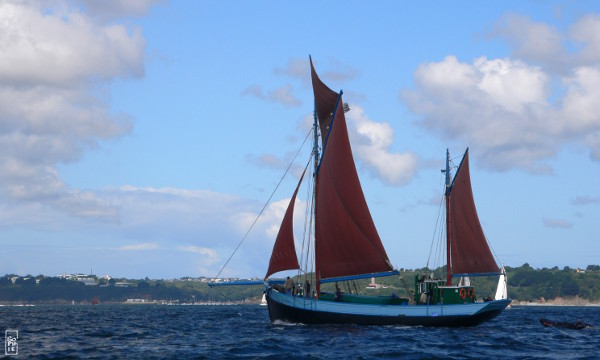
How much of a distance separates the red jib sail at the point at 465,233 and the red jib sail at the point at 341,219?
11.0 meters

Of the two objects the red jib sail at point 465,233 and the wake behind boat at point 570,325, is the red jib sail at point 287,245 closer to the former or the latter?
the red jib sail at point 465,233

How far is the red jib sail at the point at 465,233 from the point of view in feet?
262

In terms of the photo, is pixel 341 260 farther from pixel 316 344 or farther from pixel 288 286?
pixel 316 344

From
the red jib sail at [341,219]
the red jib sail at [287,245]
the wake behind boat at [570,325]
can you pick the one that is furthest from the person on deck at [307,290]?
the wake behind boat at [570,325]

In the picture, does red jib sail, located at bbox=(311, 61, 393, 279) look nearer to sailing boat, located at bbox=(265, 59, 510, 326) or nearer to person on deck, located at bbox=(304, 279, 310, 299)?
sailing boat, located at bbox=(265, 59, 510, 326)

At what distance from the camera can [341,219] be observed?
70.4m

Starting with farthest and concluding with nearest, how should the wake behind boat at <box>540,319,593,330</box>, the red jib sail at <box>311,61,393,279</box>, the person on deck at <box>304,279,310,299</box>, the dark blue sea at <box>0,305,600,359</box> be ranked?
the wake behind boat at <box>540,319,593,330</box> → the person on deck at <box>304,279,310,299</box> → the red jib sail at <box>311,61,393,279</box> → the dark blue sea at <box>0,305,600,359</box>

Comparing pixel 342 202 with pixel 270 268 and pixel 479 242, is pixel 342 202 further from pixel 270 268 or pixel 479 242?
pixel 479 242

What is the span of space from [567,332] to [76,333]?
47430 millimetres

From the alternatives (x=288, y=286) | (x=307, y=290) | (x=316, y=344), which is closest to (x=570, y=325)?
(x=307, y=290)

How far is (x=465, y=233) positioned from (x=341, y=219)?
16356mm

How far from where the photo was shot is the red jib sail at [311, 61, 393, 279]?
70.6 meters

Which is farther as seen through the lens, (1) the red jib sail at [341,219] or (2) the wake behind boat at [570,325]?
(2) the wake behind boat at [570,325]

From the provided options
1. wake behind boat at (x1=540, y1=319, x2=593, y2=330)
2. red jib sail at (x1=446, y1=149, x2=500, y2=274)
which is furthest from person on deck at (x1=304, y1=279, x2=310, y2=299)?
wake behind boat at (x1=540, y1=319, x2=593, y2=330)
